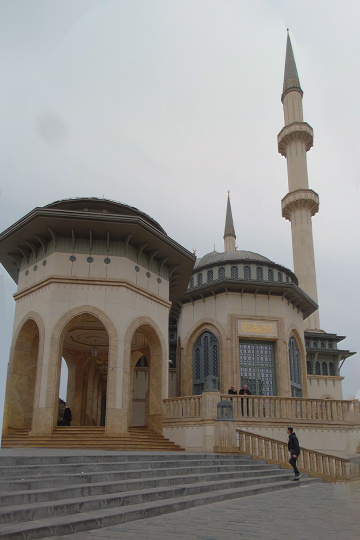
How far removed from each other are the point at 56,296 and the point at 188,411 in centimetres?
610

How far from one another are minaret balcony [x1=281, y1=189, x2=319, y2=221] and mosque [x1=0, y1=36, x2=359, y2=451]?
13167 mm

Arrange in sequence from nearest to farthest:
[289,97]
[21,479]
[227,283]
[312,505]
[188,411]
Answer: [21,479]
[312,505]
[188,411]
[227,283]
[289,97]

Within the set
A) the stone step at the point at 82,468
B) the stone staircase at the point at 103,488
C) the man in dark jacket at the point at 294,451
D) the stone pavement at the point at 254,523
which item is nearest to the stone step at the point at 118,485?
the stone staircase at the point at 103,488

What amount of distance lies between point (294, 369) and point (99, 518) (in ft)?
66.2

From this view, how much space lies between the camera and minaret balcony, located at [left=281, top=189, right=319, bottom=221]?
38812 mm

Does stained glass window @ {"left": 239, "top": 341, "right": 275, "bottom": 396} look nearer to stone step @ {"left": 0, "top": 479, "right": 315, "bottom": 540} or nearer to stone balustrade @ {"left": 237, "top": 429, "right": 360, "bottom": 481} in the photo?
stone balustrade @ {"left": 237, "top": 429, "right": 360, "bottom": 481}

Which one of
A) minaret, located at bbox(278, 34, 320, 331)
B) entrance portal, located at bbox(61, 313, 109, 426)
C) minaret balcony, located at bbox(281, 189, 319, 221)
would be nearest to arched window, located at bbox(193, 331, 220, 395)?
entrance portal, located at bbox(61, 313, 109, 426)

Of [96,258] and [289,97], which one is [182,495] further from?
[289,97]

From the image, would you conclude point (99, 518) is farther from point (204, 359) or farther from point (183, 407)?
point (204, 359)

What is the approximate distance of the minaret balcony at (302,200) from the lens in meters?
38.8

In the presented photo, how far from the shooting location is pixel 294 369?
25.0 metres

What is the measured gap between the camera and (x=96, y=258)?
17797mm

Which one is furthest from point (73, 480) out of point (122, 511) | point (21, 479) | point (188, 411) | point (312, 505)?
point (188, 411)

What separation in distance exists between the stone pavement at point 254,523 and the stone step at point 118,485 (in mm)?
1128
